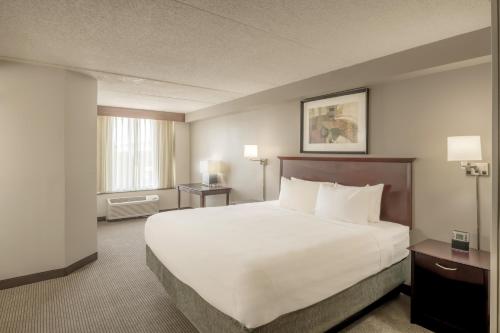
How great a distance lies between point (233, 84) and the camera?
4070 mm

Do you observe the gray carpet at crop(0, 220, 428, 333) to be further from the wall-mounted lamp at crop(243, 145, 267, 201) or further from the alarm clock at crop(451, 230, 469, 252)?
the wall-mounted lamp at crop(243, 145, 267, 201)

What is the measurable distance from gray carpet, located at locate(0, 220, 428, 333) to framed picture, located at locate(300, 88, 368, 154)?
179cm

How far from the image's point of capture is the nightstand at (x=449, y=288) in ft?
6.83

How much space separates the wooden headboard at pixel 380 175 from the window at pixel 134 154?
13.3ft

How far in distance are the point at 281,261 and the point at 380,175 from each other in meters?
1.86

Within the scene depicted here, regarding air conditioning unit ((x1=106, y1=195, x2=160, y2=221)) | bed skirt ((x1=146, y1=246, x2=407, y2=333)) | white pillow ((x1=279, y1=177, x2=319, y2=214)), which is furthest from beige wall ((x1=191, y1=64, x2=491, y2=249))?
air conditioning unit ((x1=106, y1=195, x2=160, y2=221))

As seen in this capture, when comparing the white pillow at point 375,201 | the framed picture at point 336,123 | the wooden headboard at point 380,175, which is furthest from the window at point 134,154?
the white pillow at point 375,201

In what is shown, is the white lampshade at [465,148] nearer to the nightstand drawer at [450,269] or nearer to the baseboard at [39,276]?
the nightstand drawer at [450,269]

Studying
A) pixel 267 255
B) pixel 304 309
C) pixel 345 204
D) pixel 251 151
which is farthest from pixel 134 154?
pixel 304 309

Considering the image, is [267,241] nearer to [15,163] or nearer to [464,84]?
[464,84]

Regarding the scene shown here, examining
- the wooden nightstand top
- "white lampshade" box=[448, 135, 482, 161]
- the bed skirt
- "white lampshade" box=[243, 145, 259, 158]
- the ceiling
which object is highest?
the ceiling

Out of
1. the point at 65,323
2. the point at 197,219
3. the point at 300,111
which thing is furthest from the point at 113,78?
the point at 65,323

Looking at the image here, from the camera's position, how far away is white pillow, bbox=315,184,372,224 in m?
2.86

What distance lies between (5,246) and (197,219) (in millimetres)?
2142
